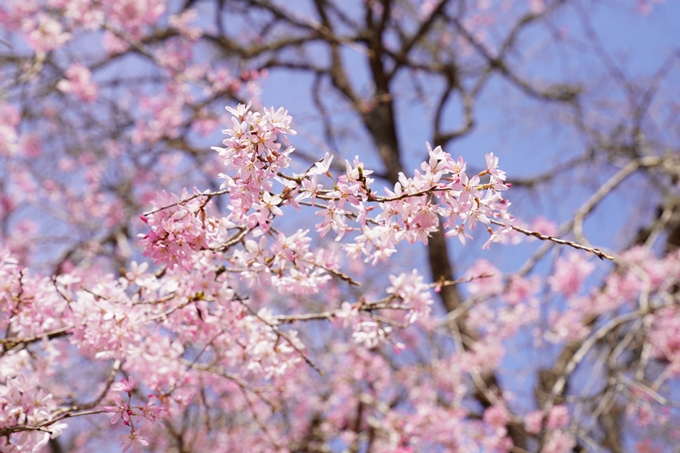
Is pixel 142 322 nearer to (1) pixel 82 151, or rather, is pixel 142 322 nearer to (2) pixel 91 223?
(2) pixel 91 223

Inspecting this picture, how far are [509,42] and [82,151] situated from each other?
441 cm

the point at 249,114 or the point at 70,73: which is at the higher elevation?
the point at 70,73

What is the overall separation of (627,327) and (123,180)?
187 inches

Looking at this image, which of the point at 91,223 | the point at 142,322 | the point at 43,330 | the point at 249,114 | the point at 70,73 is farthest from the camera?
the point at 91,223

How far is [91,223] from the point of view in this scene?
193 inches

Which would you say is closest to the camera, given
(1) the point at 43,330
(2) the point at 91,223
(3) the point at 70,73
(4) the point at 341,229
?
(4) the point at 341,229

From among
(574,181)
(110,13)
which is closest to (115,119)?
(110,13)

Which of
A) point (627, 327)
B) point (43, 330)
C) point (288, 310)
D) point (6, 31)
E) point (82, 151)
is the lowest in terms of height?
Answer: point (43, 330)

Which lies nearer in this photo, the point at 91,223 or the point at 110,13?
the point at 110,13

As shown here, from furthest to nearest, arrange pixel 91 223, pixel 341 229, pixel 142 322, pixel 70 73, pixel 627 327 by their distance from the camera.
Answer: pixel 91 223 < pixel 70 73 < pixel 627 327 < pixel 142 322 < pixel 341 229

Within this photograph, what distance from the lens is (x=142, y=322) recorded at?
1.53 m

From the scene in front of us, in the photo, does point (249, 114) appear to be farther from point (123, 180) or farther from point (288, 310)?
point (288, 310)

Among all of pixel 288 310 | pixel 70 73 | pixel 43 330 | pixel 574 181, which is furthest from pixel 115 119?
pixel 574 181

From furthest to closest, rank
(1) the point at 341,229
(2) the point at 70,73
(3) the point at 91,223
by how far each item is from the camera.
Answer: (3) the point at 91,223, (2) the point at 70,73, (1) the point at 341,229
